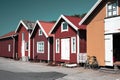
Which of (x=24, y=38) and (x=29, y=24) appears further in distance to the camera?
(x=24, y=38)

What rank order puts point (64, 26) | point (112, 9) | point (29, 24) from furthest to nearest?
1. point (29, 24)
2. point (64, 26)
3. point (112, 9)

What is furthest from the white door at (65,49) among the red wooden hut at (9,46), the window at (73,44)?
the red wooden hut at (9,46)

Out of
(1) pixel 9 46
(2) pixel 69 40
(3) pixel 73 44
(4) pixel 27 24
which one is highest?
(4) pixel 27 24

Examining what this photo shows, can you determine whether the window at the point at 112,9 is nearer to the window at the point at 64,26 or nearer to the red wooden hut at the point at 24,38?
the window at the point at 64,26

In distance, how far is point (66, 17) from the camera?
2597 centimetres

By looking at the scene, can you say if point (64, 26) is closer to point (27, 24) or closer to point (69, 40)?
A: point (69, 40)

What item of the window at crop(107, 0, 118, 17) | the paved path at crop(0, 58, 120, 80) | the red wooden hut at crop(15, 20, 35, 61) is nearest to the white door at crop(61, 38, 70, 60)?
the paved path at crop(0, 58, 120, 80)

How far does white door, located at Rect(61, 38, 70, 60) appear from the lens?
25.9 m

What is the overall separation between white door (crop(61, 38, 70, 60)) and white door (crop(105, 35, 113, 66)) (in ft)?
20.8

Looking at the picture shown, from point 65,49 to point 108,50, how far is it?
716cm

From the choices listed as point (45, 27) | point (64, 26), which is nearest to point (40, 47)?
point (45, 27)

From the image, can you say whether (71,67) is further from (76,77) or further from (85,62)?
(76,77)

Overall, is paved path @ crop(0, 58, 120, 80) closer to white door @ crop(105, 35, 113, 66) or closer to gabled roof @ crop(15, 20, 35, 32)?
white door @ crop(105, 35, 113, 66)

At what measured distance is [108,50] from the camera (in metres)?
20.0
